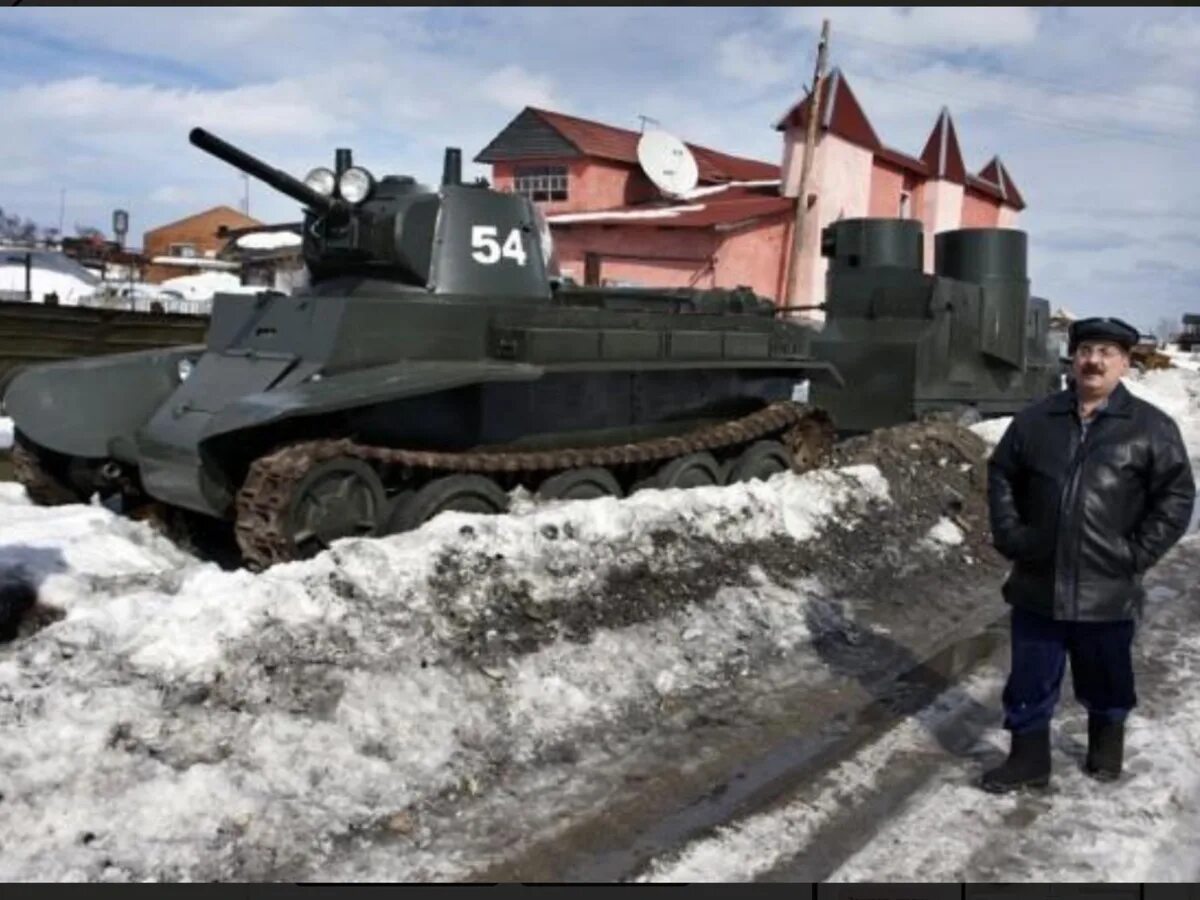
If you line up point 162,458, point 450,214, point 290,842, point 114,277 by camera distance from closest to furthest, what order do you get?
point 290,842 < point 162,458 < point 450,214 < point 114,277

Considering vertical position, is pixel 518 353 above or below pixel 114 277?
below

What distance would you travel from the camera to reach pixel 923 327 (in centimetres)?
1448

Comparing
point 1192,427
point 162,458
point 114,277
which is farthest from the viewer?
point 114,277

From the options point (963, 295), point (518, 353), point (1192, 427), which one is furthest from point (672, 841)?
point (1192, 427)

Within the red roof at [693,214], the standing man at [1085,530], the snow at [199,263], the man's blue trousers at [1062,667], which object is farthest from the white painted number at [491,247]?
the snow at [199,263]

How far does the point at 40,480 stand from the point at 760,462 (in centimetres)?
561

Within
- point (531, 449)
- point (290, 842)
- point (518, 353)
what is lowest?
point (290, 842)

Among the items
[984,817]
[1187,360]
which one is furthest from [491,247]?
[1187,360]

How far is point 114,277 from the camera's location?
50.7 m

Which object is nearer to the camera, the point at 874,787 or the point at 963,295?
the point at 874,787

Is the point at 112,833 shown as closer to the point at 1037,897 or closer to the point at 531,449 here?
the point at 1037,897

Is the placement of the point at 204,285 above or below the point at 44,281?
above

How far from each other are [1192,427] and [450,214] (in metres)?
15.9

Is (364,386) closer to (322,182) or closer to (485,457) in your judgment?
(485,457)
